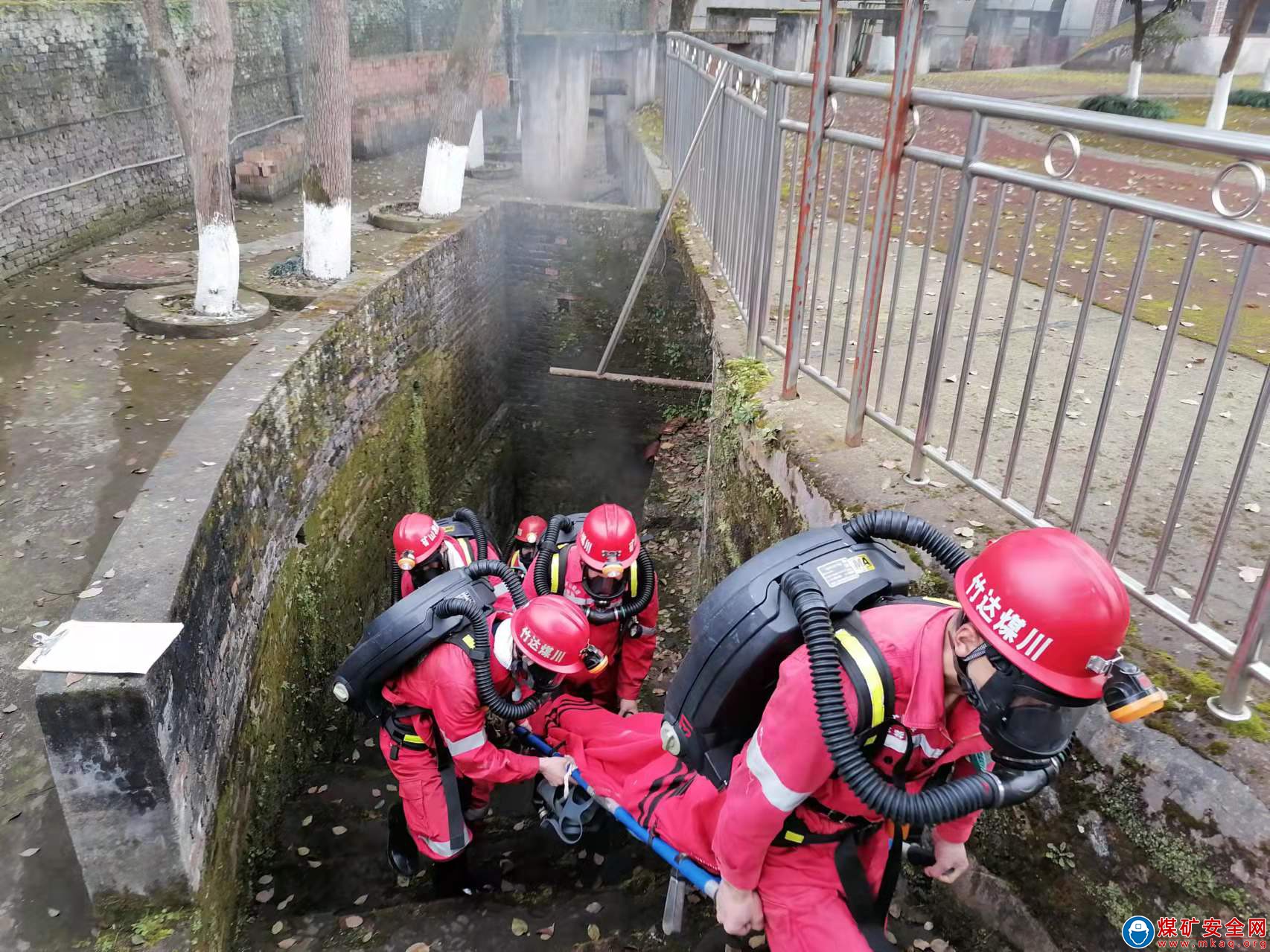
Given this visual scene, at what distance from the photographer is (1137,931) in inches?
97.7

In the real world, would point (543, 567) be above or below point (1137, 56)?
below

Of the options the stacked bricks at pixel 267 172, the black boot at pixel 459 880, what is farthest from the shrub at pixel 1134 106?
the black boot at pixel 459 880

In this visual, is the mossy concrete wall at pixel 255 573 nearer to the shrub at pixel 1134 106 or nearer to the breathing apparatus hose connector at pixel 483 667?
the breathing apparatus hose connector at pixel 483 667

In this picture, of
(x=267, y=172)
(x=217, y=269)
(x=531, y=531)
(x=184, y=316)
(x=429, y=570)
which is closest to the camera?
(x=429, y=570)

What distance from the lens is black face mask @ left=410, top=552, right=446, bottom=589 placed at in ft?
19.2

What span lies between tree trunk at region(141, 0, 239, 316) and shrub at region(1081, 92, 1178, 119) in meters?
14.6

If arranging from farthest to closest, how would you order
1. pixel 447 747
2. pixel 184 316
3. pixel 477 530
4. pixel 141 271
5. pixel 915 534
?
1. pixel 141 271
2. pixel 184 316
3. pixel 477 530
4. pixel 447 747
5. pixel 915 534

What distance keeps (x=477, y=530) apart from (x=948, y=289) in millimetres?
3998

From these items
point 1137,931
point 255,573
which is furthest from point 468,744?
point 1137,931

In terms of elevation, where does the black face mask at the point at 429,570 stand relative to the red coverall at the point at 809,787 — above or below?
below

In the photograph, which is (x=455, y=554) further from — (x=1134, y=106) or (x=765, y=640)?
(x=1134, y=106)

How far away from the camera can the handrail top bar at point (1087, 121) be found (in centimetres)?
218

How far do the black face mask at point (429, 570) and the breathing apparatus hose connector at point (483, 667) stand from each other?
1.51 metres

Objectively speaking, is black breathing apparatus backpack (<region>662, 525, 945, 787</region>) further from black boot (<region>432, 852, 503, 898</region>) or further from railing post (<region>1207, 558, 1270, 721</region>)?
black boot (<region>432, 852, 503, 898</region>)
